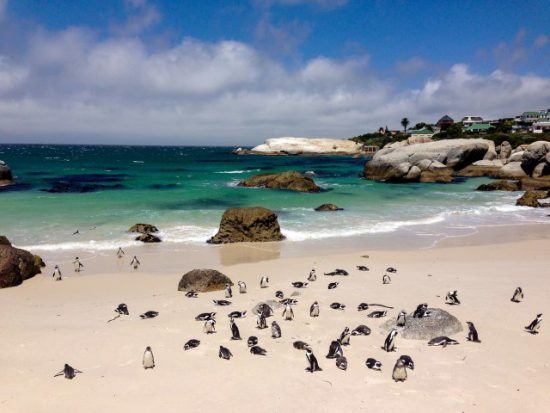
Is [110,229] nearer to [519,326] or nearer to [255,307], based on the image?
[255,307]

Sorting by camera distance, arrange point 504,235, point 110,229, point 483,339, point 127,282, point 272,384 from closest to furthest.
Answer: point 272,384 < point 483,339 < point 127,282 < point 504,235 < point 110,229

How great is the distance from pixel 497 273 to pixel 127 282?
43.2 feet

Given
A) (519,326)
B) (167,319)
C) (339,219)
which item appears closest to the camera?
(519,326)

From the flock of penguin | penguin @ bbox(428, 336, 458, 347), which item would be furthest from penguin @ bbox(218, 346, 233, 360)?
penguin @ bbox(428, 336, 458, 347)

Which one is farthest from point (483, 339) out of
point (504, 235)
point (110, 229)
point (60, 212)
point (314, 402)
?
point (60, 212)

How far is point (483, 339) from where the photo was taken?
10.0 meters

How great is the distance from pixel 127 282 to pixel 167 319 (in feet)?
14.0

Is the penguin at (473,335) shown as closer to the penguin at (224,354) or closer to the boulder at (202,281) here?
the penguin at (224,354)

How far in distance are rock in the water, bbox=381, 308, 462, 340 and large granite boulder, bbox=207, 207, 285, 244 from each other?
1156 centimetres

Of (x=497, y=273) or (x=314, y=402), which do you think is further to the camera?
(x=497, y=273)

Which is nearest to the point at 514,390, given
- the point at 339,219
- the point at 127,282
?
the point at 127,282

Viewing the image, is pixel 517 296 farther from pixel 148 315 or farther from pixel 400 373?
pixel 148 315

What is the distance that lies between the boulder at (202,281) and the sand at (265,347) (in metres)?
0.36

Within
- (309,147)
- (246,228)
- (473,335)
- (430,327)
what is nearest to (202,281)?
(430,327)
